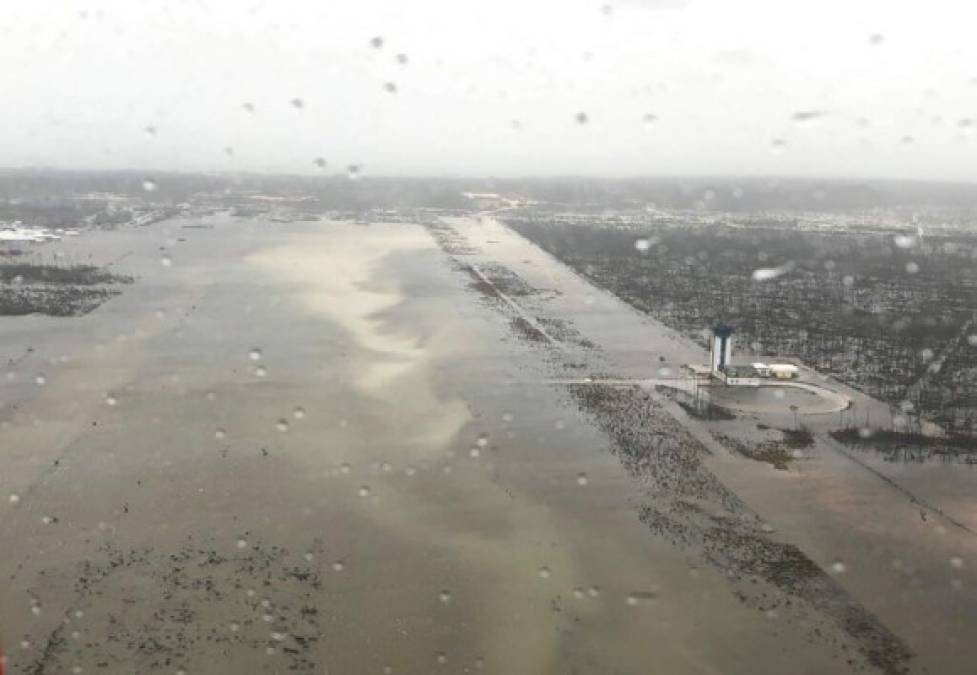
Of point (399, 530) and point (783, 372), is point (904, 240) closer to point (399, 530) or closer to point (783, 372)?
point (783, 372)

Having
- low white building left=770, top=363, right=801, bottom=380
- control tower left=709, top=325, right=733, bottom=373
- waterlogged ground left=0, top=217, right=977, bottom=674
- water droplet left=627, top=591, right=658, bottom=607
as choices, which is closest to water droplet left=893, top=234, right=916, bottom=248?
waterlogged ground left=0, top=217, right=977, bottom=674

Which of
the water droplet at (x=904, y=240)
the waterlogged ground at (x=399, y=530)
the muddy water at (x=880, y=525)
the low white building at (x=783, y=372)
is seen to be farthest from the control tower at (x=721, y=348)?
the water droplet at (x=904, y=240)

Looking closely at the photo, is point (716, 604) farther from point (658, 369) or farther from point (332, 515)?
point (658, 369)

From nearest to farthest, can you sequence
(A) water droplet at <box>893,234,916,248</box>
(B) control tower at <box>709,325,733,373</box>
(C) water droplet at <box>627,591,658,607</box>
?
(C) water droplet at <box>627,591,658,607</box>, (B) control tower at <box>709,325,733,373</box>, (A) water droplet at <box>893,234,916,248</box>

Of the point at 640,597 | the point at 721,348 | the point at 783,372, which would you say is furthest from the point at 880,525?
the point at 783,372

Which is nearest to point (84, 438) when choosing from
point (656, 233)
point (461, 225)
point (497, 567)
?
point (497, 567)

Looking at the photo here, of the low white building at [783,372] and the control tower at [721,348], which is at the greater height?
the control tower at [721,348]

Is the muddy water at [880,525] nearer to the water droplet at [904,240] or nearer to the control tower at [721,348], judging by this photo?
the control tower at [721,348]

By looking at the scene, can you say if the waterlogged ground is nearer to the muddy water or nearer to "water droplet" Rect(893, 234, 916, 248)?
the muddy water
